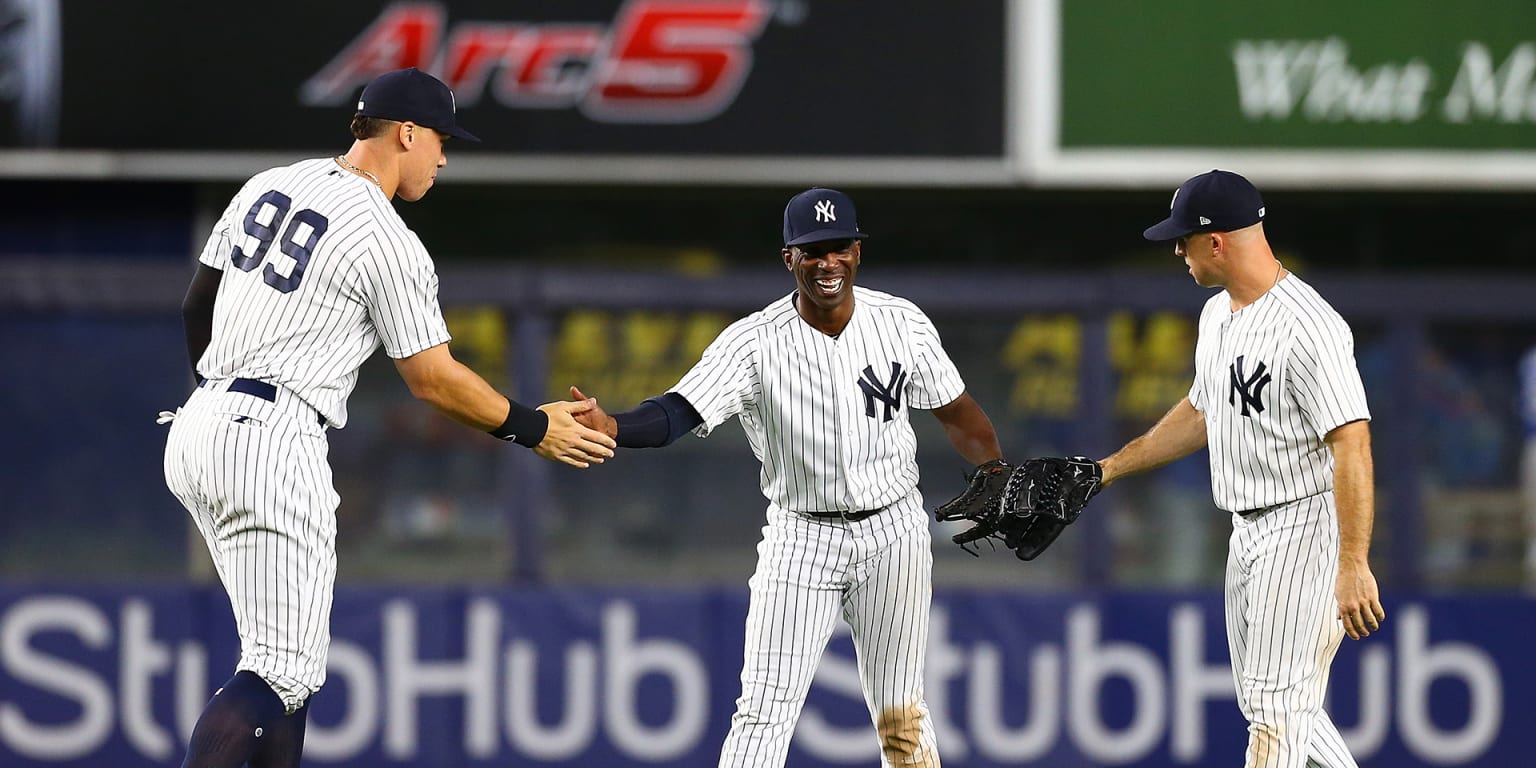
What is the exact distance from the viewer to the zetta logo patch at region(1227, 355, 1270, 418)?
179 inches

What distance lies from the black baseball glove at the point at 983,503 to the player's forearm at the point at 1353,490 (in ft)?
3.01

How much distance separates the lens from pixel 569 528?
7227 millimetres

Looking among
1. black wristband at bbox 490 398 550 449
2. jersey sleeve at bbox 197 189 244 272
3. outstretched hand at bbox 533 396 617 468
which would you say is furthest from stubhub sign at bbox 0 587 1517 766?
jersey sleeve at bbox 197 189 244 272

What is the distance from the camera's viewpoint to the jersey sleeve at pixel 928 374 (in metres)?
4.86

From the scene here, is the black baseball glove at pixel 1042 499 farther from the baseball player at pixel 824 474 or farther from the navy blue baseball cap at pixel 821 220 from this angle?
the navy blue baseball cap at pixel 821 220

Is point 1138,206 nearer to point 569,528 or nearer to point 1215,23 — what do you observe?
point 1215,23

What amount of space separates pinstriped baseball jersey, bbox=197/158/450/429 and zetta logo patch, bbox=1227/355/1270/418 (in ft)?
6.45

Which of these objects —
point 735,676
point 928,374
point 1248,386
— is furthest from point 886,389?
point 735,676

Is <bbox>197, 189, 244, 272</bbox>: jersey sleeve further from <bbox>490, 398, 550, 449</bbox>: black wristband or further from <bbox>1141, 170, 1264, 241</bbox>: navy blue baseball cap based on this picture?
<bbox>1141, 170, 1264, 241</bbox>: navy blue baseball cap

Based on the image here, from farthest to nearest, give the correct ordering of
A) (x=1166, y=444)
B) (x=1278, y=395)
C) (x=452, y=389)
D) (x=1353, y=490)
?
(x=1166, y=444) → (x=1278, y=395) → (x=1353, y=490) → (x=452, y=389)

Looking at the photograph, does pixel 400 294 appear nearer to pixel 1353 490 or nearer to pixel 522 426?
pixel 522 426

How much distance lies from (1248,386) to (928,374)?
82 cm

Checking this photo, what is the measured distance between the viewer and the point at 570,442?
14.9 feet

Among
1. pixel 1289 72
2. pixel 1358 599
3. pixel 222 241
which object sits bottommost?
pixel 1358 599
